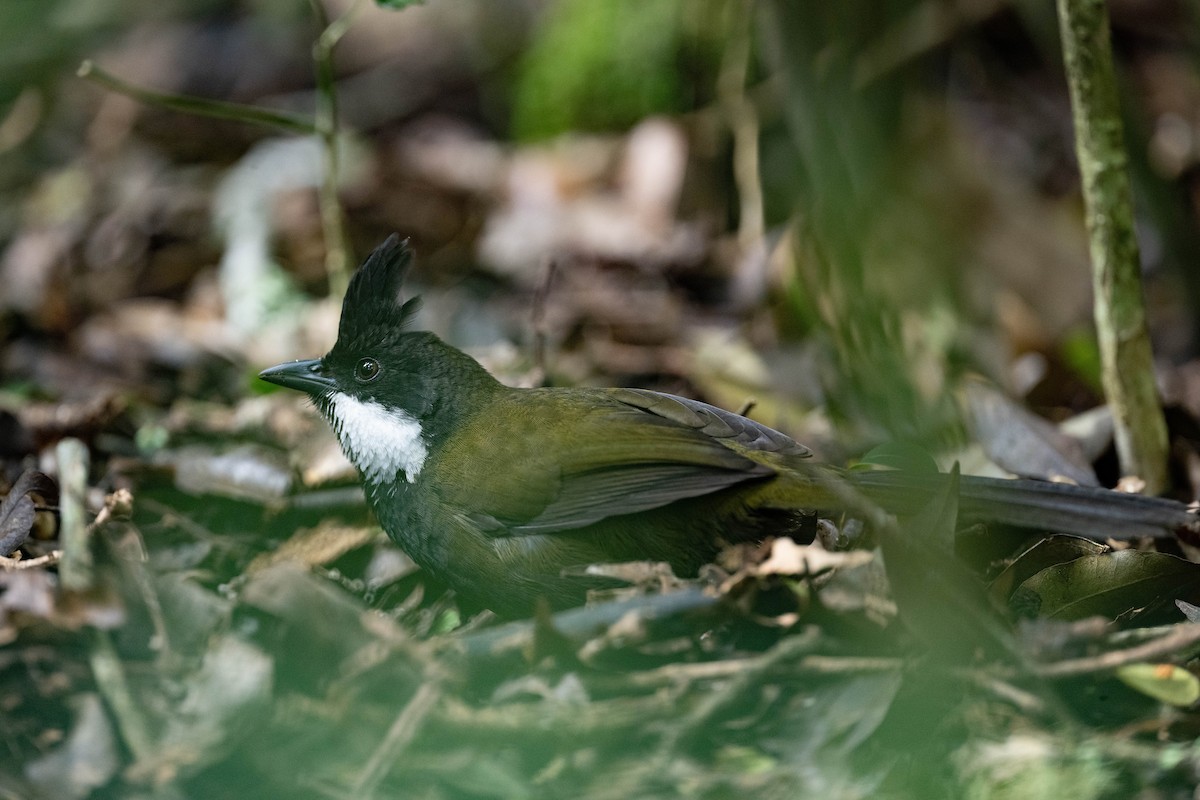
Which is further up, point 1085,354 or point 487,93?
point 487,93

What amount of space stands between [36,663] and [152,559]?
35.4 inches

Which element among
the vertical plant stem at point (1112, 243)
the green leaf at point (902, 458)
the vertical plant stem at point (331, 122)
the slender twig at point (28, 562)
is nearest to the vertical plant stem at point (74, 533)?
the slender twig at point (28, 562)

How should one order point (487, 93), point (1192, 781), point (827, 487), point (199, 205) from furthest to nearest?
point (487, 93)
point (199, 205)
point (827, 487)
point (1192, 781)

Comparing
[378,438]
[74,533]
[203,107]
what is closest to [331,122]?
[203,107]

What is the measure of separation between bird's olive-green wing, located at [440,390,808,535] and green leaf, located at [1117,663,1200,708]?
0.90m

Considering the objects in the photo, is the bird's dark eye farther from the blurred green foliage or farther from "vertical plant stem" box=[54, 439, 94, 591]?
the blurred green foliage

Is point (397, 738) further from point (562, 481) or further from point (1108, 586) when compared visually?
point (1108, 586)

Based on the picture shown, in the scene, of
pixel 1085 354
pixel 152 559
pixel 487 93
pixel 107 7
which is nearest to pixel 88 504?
pixel 152 559

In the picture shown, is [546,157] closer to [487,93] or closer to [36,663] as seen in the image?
[487,93]

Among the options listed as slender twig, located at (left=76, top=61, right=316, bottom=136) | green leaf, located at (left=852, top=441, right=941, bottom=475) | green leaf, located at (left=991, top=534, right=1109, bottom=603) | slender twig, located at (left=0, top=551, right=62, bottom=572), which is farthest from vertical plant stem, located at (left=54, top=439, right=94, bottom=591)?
green leaf, located at (left=991, top=534, right=1109, bottom=603)

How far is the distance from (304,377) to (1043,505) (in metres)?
2.06

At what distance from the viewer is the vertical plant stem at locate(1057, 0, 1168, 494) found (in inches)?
129

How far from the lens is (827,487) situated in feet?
9.59

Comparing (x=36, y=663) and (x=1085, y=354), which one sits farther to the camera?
(x=1085, y=354)
